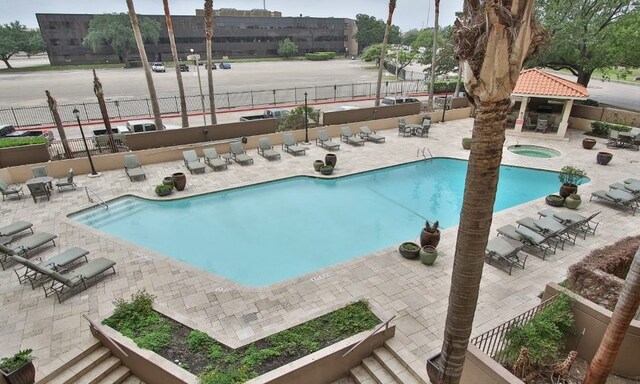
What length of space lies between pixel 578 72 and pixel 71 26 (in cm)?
7852

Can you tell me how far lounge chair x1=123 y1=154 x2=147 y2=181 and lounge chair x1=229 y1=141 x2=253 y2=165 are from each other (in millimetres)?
4358

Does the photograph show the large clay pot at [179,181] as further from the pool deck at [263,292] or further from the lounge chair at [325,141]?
the lounge chair at [325,141]

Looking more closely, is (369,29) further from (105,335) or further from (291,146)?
(105,335)

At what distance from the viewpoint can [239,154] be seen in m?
19.2

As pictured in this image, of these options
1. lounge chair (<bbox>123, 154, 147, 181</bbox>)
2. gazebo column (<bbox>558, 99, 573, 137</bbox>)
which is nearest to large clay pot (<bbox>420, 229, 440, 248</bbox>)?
lounge chair (<bbox>123, 154, 147, 181</bbox>)

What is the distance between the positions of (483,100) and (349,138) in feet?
59.5

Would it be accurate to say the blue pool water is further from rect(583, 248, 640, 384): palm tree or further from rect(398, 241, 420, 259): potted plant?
rect(583, 248, 640, 384): palm tree

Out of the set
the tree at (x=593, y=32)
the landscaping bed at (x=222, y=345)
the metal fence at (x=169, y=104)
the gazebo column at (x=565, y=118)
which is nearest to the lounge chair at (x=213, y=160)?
the landscaping bed at (x=222, y=345)

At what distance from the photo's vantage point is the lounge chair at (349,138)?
2151 centimetres

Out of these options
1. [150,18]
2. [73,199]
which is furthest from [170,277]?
[150,18]

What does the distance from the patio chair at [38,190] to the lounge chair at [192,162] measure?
5.57 m

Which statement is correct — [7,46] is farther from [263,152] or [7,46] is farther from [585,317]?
[585,317]

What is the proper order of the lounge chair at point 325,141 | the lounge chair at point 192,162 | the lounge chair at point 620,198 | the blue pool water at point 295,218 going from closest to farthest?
the blue pool water at point 295,218
the lounge chair at point 620,198
the lounge chair at point 192,162
the lounge chair at point 325,141

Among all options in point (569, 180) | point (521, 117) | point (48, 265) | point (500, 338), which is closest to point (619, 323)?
point (500, 338)
